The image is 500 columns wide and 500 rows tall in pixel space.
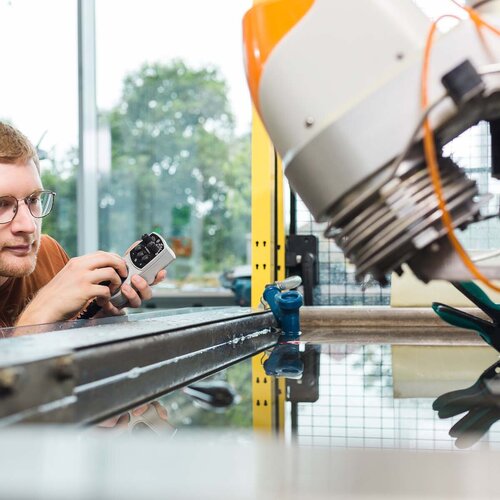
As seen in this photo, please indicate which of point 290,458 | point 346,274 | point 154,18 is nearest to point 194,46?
point 154,18

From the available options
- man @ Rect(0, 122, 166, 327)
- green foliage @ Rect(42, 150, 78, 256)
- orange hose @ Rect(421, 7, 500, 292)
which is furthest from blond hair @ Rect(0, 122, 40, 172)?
green foliage @ Rect(42, 150, 78, 256)

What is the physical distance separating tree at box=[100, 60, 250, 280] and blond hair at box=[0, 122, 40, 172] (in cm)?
320

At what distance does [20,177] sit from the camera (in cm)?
134

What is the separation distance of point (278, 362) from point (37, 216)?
769mm

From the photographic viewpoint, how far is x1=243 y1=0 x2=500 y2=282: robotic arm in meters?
0.48

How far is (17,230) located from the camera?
131 cm

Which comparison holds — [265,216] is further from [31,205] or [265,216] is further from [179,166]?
[179,166]

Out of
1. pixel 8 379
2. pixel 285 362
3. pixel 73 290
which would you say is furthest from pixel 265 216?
pixel 8 379

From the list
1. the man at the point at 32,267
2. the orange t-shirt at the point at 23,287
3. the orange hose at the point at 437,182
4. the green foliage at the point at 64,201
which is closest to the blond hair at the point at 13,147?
the man at the point at 32,267

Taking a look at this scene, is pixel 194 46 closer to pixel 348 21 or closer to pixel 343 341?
pixel 343 341

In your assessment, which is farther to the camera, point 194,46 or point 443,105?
point 194,46

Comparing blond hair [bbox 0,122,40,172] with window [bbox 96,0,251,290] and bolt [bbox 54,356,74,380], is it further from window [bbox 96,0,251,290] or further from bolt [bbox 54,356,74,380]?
window [bbox 96,0,251,290]

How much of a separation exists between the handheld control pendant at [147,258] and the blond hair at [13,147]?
365mm

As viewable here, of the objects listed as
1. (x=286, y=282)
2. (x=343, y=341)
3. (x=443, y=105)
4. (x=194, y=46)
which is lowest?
(x=343, y=341)
